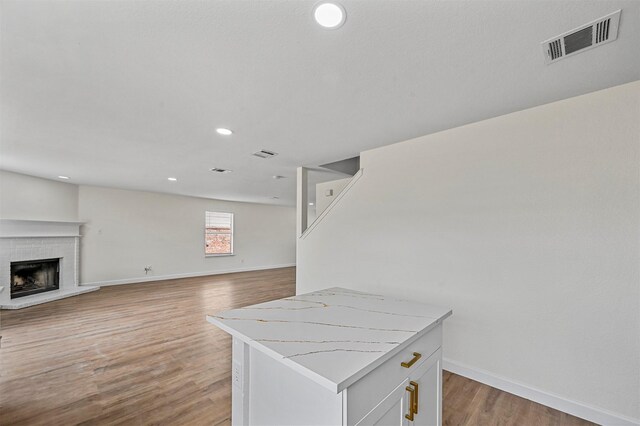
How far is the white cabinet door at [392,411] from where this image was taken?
947 millimetres

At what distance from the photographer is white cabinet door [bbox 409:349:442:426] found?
122 centimetres

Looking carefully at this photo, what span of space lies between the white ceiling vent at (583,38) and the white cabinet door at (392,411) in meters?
1.83

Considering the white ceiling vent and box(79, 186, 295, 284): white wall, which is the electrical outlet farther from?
box(79, 186, 295, 284): white wall

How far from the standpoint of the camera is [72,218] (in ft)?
18.9

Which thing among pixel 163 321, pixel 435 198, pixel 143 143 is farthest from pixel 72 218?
pixel 435 198

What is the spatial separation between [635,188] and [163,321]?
204 inches

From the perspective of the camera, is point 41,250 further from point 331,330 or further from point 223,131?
point 331,330

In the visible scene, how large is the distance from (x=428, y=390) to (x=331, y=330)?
61 centimetres

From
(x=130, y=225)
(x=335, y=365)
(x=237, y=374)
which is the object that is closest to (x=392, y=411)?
(x=335, y=365)

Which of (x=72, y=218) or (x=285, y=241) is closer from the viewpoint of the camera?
(x=72, y=218)

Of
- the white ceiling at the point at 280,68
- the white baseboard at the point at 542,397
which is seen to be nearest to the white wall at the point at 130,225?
the white ceiling at the point at 280,68

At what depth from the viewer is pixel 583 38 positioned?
1.33 meters

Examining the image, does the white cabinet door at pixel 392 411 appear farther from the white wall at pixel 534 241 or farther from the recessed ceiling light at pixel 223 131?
the recessed ceiling light at pixel 223 131

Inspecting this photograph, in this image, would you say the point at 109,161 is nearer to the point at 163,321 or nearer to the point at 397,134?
the point at 163,321
